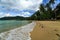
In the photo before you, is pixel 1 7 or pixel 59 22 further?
pixel 59 22

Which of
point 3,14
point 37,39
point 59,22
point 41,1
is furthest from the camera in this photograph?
point 59,22

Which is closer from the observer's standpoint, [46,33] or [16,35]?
[46,33]

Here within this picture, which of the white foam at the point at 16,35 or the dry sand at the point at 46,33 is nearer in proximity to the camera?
the dry sand at the point at 46,33

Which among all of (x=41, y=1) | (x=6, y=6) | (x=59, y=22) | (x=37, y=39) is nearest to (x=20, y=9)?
(x=6, y=6)

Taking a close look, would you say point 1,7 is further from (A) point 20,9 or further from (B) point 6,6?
(A) point 20,9

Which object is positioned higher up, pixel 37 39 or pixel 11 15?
pixel 11 15

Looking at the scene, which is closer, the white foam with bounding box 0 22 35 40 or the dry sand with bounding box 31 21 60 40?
the dry sand with bounding box 31 21 60 40

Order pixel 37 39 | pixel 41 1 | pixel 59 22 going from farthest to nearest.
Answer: pixel 59 22, pixel 41 1, pixel 37 39

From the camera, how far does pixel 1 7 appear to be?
5.89 meters

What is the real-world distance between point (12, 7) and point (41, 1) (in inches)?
47.7

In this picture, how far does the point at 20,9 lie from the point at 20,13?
0.51ft

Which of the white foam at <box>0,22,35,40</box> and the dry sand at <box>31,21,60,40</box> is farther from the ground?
the dry sand at <box>31,21,60,40</box>

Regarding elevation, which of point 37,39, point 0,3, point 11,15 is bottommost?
point 37,39

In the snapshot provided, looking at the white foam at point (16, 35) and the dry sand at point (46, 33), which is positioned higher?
the dry sand at point (46, 33)
